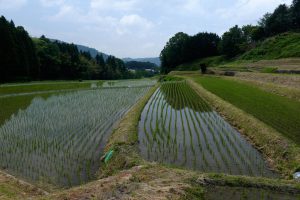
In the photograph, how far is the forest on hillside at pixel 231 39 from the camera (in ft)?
220

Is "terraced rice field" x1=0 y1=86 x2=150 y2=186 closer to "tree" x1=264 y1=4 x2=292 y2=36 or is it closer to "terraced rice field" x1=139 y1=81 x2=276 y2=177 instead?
"terraced rice field" x1=139 y1=81 x2=276 y2=177

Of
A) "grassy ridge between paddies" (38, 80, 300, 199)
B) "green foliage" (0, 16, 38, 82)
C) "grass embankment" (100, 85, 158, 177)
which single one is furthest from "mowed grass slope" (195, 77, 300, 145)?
"green foliage" (0, 16, 38, 82)

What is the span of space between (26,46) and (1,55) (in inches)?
324

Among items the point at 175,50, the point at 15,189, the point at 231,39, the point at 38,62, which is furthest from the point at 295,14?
the point at 15,189

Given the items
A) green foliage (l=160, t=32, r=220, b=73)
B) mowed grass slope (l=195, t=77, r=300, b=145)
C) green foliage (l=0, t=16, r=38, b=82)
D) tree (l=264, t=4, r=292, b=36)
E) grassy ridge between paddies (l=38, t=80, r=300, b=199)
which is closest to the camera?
grassy ridge between paddies (l=38, t=80, r=300, b=199)

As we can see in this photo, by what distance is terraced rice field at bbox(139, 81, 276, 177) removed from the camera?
873 cm

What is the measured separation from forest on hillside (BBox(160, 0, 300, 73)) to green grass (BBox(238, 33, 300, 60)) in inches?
298

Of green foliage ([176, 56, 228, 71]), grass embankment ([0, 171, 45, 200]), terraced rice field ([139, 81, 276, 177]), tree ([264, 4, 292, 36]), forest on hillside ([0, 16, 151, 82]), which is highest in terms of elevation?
tree ([264, 4, 292, 36])

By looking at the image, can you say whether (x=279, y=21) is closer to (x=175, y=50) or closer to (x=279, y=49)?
(x=279, y=49)

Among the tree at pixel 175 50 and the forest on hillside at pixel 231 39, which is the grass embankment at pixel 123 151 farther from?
the tree at pixel 175 50

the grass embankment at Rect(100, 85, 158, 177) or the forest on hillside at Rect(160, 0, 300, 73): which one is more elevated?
the forest on hillside at Rect(160, 0, 300, 73)

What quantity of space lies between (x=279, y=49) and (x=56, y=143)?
4924cm

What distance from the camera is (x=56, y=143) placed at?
11211 mm

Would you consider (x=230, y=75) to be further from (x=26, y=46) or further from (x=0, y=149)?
(x=0, y=149)
